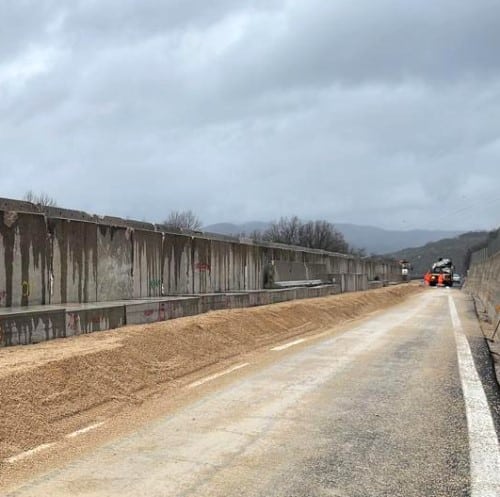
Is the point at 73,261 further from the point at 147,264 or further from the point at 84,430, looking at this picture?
the point at 84,430

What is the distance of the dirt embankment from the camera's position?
6090mm

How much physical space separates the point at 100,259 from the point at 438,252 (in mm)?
176446

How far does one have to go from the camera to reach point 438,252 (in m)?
179

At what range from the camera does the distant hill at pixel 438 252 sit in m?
161

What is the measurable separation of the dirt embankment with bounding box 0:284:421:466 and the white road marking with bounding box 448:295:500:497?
13.0 ft

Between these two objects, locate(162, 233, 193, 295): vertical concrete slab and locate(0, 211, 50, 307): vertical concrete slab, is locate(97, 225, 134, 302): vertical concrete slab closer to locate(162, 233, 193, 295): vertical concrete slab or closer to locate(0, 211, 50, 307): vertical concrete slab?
locate(0, 211, 50, 307): vertical concrete slab

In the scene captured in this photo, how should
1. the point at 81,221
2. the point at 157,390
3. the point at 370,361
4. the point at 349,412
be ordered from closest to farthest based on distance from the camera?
1. the point at 349,412
2. the point at 157,390
3. the point at 370,361
4. the point at 81,221

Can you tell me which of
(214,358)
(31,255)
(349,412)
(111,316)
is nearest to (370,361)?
(214,358)

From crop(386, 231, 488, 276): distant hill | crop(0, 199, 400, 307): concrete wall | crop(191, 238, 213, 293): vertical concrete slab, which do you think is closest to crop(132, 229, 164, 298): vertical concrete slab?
crop(0, 199, 400, 307): concrete wall

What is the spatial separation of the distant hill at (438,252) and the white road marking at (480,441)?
5958 inches

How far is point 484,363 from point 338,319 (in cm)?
1080

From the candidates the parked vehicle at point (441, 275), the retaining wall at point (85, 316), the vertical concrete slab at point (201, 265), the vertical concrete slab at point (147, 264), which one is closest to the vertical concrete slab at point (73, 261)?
the retaining wall at point (85, 316)

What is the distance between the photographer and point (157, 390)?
26.2ft

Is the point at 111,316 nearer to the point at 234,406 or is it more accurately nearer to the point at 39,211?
the point at 39,211
